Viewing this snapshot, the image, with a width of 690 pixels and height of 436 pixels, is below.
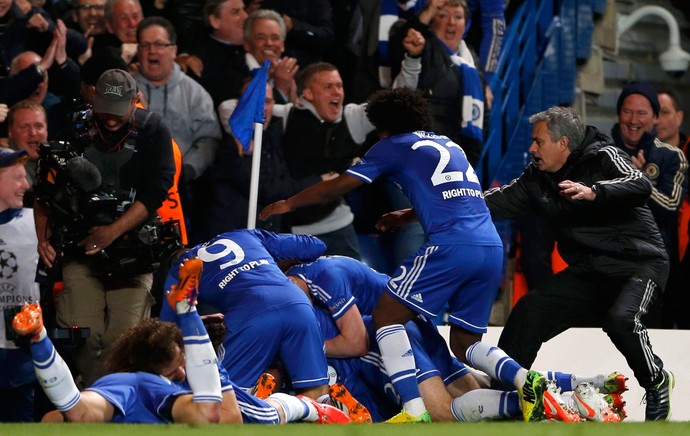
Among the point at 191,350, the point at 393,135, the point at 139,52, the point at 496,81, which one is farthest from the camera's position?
the point at 496,81

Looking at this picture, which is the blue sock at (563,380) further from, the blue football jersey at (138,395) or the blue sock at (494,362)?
the blue football jersey at (138,395)

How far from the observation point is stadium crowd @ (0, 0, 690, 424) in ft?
24.3

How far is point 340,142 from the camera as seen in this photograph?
30.8ft

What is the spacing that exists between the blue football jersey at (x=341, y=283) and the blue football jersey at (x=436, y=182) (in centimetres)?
52

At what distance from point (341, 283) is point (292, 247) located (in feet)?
1.08

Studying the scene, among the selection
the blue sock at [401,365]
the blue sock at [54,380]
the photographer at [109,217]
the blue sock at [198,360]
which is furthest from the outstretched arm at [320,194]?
the blue sock at [54,380]

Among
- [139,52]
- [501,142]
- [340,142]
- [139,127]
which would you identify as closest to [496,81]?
[501,142]

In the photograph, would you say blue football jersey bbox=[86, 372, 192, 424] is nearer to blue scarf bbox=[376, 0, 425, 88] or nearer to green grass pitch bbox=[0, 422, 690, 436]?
green grass pitch bbox=[0, 422, 690, 436]

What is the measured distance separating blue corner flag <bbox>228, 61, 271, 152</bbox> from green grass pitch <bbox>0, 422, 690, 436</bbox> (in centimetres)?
389

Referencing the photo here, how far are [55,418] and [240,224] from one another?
3.40 meters

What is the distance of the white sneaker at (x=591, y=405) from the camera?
7180 millimetres

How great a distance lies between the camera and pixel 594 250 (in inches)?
314

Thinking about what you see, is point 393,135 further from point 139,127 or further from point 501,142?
point 501,142

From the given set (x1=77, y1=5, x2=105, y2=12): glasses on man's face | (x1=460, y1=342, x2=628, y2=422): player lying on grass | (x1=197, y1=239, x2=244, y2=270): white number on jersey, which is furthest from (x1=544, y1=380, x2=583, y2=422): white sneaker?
(x1=77, y1=5, x2=105, y2=12): glasses on man's face
